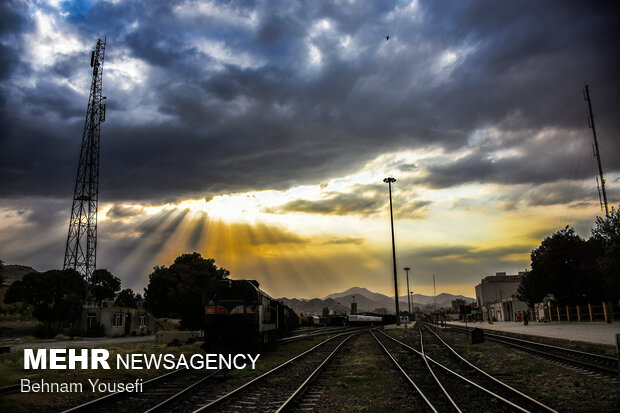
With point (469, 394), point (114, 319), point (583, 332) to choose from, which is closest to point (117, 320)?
point (114, 319)

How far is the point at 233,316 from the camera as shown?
73.4 feet

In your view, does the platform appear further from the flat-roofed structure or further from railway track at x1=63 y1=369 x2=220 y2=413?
the flat-roofed structure

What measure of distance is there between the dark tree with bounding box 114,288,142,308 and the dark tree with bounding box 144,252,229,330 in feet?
133

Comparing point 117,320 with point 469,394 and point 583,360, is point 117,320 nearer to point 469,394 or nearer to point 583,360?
point 583,360

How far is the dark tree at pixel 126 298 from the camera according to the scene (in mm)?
85625

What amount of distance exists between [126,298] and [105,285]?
6.41m

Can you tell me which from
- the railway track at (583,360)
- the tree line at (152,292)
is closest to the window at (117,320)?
the tree line at (152,292)

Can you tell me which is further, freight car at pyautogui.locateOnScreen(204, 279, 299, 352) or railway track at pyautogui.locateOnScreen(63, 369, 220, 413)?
freight car at pyautogui.locateOnScreen(204, 279, 299, 352)

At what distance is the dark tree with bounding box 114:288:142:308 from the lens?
85625 mm

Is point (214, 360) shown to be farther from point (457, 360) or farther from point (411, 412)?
point (411, 412)

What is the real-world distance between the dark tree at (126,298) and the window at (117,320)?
124ft

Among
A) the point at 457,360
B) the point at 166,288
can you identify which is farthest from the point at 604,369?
the point at 166,288

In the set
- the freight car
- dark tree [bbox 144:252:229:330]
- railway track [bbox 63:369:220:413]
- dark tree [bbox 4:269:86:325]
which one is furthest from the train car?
railway track [bbox 63:369:220:413]

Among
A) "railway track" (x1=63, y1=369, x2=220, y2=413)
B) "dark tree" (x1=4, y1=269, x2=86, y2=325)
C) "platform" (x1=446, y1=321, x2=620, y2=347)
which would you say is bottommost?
"platform" (x1=446, y1=321, x2=620, y2=347)
